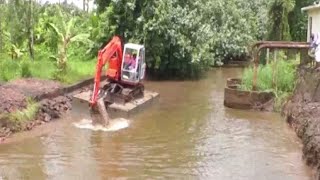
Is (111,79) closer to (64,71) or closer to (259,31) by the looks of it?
(64,71)

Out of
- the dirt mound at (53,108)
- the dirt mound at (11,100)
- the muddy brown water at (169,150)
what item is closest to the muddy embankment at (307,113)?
the muddy brown water at (169,150)

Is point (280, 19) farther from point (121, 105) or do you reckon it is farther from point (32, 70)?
point (121, 105)

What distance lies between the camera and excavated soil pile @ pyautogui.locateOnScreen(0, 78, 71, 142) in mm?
15559

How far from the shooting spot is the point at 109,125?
16688 millimetres

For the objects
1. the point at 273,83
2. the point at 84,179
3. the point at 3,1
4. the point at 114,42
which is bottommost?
the point at 84,179

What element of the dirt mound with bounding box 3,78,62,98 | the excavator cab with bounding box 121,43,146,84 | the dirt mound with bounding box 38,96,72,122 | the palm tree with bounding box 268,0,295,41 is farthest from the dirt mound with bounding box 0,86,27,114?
the palm tree with bounding box 268,0,295,41

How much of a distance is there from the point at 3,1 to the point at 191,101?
8939mm

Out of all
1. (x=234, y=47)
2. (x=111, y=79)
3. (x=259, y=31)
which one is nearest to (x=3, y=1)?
(x=111, y=79)

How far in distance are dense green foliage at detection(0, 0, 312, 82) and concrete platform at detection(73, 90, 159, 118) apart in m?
2.65

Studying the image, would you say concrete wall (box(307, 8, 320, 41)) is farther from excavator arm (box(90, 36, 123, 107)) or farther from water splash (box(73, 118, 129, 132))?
water splash (box(73, 118, 129, 132))

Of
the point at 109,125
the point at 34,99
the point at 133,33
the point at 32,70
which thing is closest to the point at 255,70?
the point at 109,125

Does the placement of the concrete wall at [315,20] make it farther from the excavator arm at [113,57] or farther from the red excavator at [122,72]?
the excavator arm at [113,57]

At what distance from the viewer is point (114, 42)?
1873 centimetres

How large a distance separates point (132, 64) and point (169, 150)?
6.11 meters
